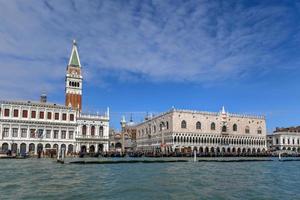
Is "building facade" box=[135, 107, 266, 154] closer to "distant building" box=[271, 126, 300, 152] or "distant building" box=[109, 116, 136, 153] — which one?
"distant building" box=[109, 116, 136, 153]

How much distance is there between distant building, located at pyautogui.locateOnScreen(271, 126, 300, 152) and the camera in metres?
103

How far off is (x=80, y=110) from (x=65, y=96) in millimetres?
5038

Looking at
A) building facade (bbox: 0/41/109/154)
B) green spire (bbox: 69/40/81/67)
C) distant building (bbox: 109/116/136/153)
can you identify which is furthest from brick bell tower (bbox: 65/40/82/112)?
distant building (bbox: 109/116/136/153)

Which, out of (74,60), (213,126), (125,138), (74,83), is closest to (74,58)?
(74,60)

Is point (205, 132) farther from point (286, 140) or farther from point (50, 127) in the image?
point (50, 127)

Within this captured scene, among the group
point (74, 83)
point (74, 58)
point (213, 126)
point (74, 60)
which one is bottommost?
point (213, 126)

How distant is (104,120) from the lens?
69.2 metres

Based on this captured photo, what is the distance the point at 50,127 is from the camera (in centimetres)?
6247

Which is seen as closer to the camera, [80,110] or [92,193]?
[92,193]

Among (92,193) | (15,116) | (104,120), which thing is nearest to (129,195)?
(92,193)

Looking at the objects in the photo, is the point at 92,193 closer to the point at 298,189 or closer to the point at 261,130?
the point at 298,189

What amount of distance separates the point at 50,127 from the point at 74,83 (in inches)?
578

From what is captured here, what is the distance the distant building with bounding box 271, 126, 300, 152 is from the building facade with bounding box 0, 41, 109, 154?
58.1 metres

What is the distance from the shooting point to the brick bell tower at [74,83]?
72562mm
